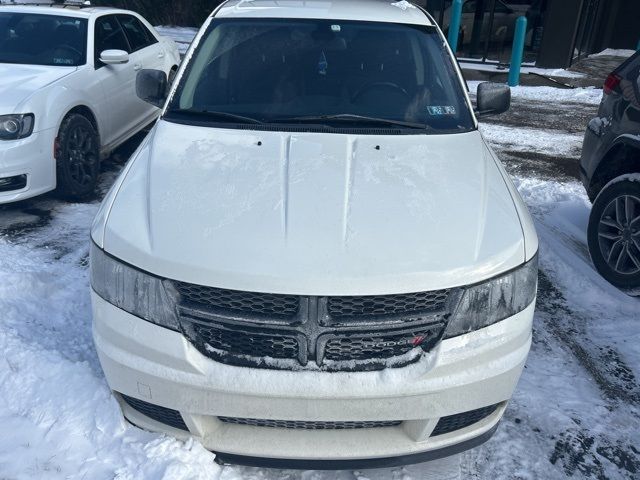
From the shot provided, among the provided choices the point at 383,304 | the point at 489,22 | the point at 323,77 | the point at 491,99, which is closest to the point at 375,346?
the point at 383,304

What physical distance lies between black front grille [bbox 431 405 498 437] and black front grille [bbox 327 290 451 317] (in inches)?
18.0

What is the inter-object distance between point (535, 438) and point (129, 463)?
5.95 feet

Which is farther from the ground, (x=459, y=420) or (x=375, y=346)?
(x=375, y=346)

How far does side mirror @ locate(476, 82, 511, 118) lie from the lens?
368 centimetres

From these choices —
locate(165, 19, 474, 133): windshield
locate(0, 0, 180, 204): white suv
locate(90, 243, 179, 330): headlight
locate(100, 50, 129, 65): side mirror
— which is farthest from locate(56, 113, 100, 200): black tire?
locate(90, 243, 179, 330): headlight

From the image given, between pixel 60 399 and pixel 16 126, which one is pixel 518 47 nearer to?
pixel 16 126

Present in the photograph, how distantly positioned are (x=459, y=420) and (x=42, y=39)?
548 centimetres

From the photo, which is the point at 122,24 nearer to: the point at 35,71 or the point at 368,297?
the point at 35,71

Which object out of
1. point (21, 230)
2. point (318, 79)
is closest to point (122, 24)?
point (21, 230)

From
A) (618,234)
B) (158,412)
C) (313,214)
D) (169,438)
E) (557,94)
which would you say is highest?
(313,214)

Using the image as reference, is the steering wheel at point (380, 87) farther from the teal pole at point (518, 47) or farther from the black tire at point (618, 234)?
the teal pole at point (518, 47)

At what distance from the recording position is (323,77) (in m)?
3.37

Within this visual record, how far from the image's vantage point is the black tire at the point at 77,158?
200 inches

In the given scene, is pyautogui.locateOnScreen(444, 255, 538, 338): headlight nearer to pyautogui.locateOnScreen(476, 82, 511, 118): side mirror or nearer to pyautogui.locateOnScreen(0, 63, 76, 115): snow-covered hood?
pyautogui.locateOnScreen(476, 82, 511, 118): side mirror
